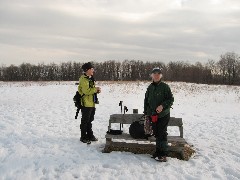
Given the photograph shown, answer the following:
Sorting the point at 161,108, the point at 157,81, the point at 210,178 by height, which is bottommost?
the point at 210,178

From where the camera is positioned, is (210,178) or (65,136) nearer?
(210,178)

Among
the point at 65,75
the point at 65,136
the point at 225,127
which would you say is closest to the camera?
the point at 65,136

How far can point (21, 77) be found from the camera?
343ft

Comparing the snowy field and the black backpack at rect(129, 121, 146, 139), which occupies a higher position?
the black backpack at rect(129, 121, 146, 139)

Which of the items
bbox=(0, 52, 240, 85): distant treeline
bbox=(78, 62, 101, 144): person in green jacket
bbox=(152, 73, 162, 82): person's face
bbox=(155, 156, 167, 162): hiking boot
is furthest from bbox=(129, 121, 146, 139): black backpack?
bbox=(0, 52, 240, 85): distant treeline

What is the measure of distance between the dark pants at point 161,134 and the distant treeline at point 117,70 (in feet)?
282

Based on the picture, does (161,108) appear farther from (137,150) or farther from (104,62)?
(104,62)

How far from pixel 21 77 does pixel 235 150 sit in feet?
337

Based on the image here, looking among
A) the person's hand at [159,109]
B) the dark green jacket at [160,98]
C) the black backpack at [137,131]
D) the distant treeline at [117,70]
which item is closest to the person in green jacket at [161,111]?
the dark green jacket at [160,98]

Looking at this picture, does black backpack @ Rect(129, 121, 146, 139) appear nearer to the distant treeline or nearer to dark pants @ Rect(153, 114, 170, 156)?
dark pants @ Rect(153, 114, 170, 156)

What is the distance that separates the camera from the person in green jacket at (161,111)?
718 centimetres

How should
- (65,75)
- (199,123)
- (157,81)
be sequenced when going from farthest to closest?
(65,75)
(199,123)
(157,81)

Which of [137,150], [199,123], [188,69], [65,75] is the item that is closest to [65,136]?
[137,150]

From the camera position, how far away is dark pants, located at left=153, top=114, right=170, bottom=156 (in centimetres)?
723
